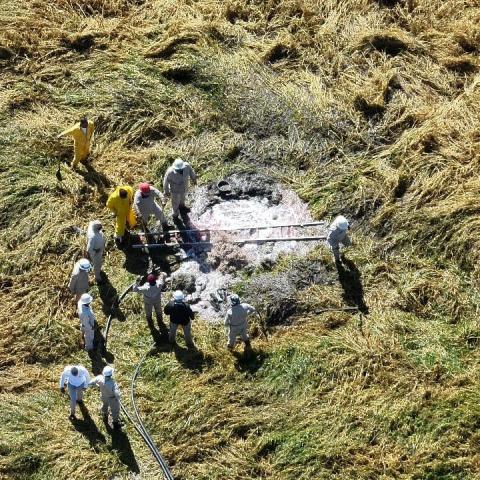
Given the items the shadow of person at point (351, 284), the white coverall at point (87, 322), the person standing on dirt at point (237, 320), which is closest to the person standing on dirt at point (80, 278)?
the white coverall at point (87, 322)

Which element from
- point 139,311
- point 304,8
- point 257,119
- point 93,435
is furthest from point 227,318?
point 304,8

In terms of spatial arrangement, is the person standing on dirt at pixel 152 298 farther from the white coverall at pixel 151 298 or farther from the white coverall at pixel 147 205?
the white coverall at pixel 147 205

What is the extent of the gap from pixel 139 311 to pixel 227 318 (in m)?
1.56

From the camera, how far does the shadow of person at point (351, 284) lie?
1138 centimetres

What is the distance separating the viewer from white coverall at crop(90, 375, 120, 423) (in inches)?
387

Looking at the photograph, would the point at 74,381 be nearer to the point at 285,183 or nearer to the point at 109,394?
the point at 109,394

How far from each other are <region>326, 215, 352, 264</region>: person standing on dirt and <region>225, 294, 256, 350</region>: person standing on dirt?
1.66 meters

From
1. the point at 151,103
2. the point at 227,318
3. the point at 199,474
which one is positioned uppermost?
the point at 151,103

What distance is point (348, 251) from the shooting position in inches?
470

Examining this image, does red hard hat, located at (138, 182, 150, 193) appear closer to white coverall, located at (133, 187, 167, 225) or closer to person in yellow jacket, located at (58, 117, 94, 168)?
white coverall, located at (133, 187, 167, 225)

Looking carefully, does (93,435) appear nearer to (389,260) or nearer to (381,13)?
(389,260)

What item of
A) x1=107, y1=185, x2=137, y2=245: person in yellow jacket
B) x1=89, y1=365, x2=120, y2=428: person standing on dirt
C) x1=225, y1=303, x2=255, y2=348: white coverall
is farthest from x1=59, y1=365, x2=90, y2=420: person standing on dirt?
x1=107, y1=185, x2=137, y2=245: person in yellow jacket

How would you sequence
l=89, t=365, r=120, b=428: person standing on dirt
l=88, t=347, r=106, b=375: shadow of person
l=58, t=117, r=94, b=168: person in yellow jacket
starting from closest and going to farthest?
l=89, t=365, r=120, b=428: person standing on dirt
l=88, t=347, r=106, b=375: shadow of person
l=58, t=117, r=94, b=168: person in yellow jacket

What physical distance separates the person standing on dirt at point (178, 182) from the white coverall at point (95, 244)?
52.3 inches
